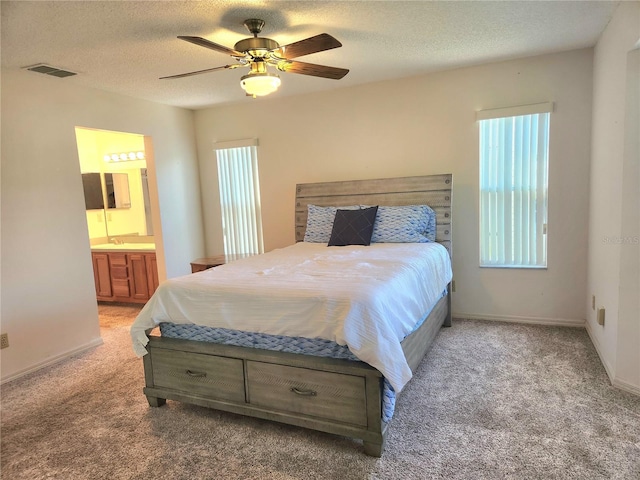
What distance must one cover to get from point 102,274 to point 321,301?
4.24 m

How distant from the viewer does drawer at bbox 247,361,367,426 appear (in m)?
2.03

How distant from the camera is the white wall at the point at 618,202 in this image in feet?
7.95

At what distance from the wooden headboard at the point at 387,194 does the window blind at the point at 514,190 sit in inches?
15.6

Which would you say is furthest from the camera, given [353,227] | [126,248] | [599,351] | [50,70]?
[126,248]

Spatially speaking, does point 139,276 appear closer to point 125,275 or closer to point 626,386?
point 125,275

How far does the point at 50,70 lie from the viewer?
3299 millimetres

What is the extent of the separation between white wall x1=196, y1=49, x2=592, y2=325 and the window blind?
0.27 feet

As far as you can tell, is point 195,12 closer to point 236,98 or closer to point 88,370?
point 236,98

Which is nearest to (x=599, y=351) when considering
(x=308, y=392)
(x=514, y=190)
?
(x=514, y=190)

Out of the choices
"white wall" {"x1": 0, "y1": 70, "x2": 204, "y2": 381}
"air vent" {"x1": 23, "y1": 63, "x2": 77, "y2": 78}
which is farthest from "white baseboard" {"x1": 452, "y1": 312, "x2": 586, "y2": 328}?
"air vent" {"x1": 23, "y1": 63, "x2": 77, "y2": 78}

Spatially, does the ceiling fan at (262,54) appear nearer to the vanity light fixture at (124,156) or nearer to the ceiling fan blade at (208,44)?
the ceiling fan blade at (208,44)

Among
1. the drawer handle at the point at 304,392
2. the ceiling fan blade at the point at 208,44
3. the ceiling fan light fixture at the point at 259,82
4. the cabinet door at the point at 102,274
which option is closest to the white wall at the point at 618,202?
the drawer handle at the point at 304,392

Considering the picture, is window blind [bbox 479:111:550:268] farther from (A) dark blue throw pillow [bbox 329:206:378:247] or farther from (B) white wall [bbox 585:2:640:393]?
(A) dark blue throw pillow [bbox 329:206:378:247]

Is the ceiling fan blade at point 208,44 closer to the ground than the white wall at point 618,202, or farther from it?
farther from it
